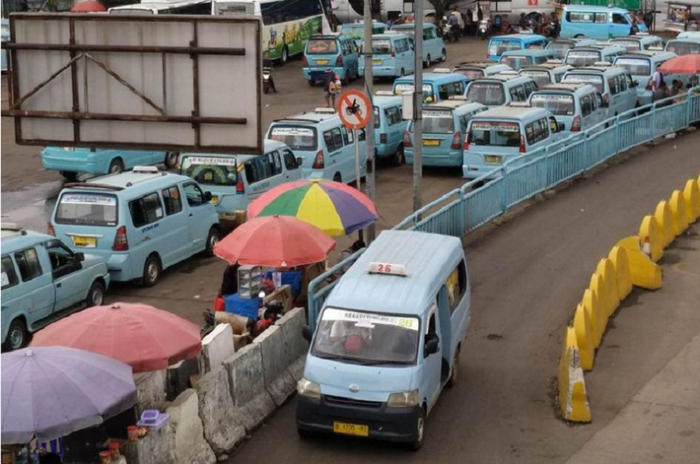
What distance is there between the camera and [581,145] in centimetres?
2639

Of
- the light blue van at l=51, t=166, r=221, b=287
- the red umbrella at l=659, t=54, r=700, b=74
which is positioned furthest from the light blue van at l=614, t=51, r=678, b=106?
the light blue van at l=51, t=166, r=221, b=287

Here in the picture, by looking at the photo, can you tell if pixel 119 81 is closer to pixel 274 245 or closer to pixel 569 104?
pixel 274 245

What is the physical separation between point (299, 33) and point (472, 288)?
34.1 metres

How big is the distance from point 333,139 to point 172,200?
6.11 metres

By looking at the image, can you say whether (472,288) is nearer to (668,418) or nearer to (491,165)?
(668,418)

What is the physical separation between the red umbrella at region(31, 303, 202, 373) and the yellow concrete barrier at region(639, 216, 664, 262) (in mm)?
9833

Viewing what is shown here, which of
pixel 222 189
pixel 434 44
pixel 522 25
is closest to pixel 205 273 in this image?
pixel 222 189

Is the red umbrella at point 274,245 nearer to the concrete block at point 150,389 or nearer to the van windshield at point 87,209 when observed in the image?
the concrete block at point 150,389

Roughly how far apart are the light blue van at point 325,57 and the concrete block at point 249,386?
3009cm

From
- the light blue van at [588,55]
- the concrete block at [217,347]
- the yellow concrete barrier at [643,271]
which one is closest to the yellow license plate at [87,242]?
the concrete block at [217,347]

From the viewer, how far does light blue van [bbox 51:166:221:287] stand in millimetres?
19156

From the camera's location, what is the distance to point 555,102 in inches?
1151

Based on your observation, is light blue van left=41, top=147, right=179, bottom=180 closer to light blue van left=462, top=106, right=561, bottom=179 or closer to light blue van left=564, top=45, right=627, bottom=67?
light blue van left=462, top=106, right=561, bottom=179

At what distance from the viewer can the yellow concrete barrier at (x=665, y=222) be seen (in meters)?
20.7
